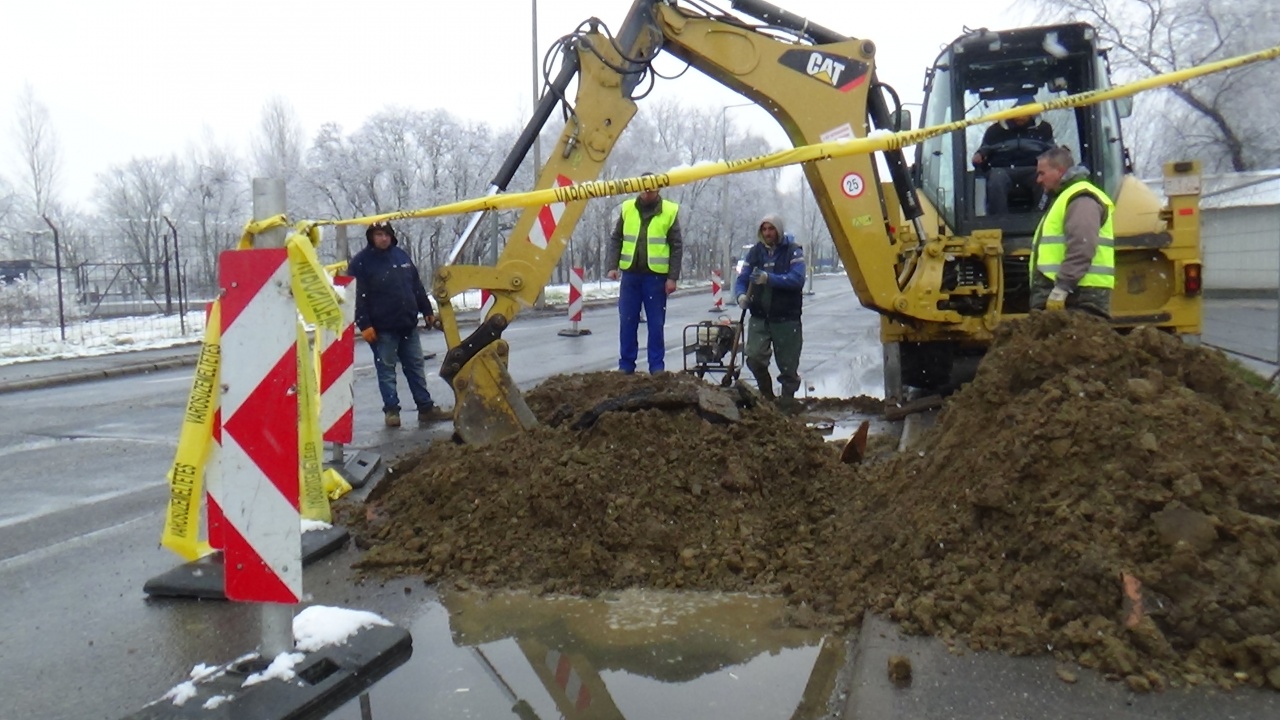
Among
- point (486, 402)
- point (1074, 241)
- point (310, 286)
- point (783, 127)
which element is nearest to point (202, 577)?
point (310, 286)

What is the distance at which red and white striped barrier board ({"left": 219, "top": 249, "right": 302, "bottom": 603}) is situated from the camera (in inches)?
133

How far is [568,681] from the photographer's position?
3.63 metres

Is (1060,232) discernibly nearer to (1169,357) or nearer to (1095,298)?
(1095,298)

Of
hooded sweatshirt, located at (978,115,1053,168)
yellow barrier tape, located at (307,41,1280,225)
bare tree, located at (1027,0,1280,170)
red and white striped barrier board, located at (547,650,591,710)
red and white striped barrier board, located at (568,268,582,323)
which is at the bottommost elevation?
red and white striped barrier board, located at (547,650,591,710)

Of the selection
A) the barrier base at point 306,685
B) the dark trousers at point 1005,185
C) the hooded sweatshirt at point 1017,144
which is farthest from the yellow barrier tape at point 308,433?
the hooded sweatshirt at point 1017,144

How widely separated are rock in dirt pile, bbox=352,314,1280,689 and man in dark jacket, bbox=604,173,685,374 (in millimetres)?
3115

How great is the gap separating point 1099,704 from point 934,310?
5.05 meters

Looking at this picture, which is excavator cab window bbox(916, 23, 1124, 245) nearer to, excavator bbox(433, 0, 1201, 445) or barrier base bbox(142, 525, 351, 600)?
excavator bbox(433, 0, 1201, 445)

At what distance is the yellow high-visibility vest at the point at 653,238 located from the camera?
9078mm

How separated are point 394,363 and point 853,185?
15.0 ft

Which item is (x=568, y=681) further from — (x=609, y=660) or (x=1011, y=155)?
(x=1011, y=155)

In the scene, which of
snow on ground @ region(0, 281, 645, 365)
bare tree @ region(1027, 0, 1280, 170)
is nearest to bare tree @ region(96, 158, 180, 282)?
snow on ground @ region(0, 281, 645, 365)

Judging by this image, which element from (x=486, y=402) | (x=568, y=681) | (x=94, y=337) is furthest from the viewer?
(x=94, y=337)

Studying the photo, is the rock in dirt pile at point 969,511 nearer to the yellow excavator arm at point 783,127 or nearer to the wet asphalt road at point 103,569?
the yellow excavator arm at point 783,127
